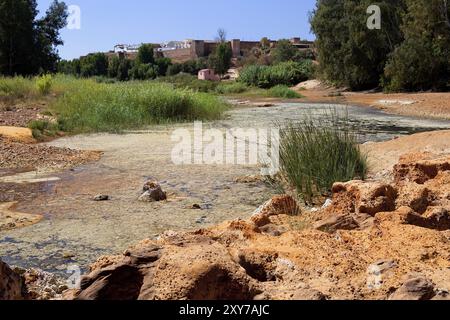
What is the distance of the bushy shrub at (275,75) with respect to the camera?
4262 cm

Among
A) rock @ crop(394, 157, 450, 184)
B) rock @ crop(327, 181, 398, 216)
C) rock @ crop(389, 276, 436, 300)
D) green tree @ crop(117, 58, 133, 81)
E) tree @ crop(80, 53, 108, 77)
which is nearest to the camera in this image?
rock @ crop(389, 276, 436, 300)

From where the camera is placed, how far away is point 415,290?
1.88m

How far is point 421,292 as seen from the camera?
6.14 feet

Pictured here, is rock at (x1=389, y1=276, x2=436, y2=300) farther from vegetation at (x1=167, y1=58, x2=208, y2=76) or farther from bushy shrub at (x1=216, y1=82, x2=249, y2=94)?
vegetation at (x1=167, y1=58, x2=208, y2=76)

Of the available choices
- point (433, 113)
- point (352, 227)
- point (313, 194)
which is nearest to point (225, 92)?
point (433, 113)

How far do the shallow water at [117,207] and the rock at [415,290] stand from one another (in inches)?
89.4

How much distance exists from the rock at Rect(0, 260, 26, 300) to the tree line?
25226 millimetres

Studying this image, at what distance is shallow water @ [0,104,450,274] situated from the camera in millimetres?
4020

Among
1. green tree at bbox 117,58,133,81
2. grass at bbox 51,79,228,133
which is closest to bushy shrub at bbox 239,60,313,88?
grass at bbox 51,79,228,133

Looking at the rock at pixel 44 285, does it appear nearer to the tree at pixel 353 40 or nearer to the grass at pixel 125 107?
the grass at pixel 125 107

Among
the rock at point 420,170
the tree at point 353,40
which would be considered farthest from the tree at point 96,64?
the rock at point 420,170

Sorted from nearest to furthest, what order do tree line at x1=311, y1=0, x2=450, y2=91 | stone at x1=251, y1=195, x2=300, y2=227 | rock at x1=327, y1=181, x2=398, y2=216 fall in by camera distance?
rock at x1=327, y1=181, x2=398, y2=216
stone at x1=251, y1=195, x2=300, y2=227
tree line at x1=311, y1=0, x2=450, y2=91

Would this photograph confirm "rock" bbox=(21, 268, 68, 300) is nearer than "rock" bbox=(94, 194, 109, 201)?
Yes
